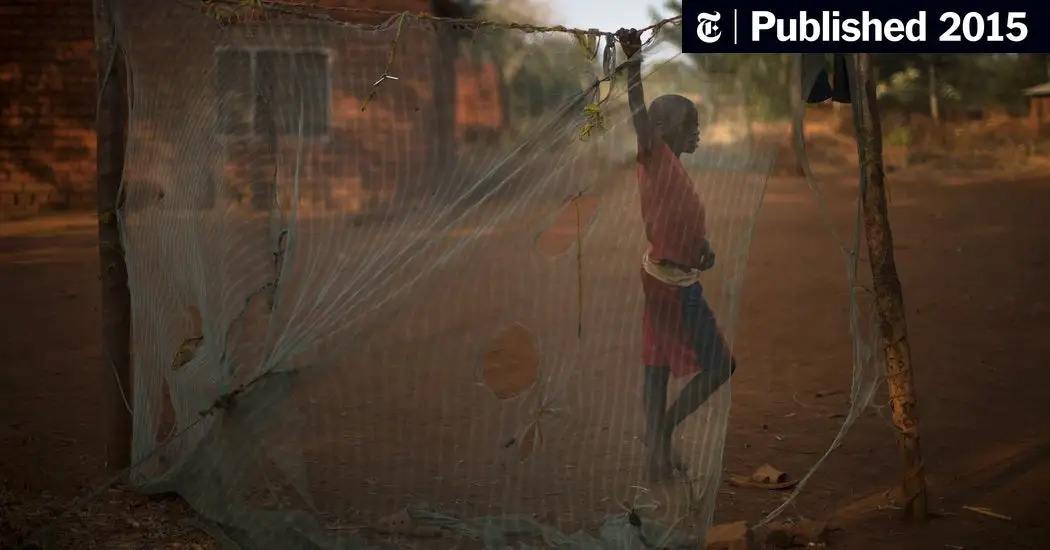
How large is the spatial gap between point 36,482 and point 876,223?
3.26 meters

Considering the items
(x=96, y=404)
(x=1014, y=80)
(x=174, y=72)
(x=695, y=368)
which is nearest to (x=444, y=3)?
(x=96, y=404)

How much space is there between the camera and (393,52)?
3299 millimetres

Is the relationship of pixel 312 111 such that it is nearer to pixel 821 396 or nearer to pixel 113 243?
pixel 113 243

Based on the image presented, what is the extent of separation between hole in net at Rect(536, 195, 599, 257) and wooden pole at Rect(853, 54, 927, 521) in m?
1.06

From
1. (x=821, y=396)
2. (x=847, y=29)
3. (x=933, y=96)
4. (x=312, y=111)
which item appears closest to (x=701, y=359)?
(x=312, y=111)

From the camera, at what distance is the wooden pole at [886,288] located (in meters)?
3.76

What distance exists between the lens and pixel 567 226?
10.7 feet

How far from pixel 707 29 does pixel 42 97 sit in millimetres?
12455

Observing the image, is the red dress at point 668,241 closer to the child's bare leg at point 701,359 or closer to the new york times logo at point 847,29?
the child's bare leg at point 701,359

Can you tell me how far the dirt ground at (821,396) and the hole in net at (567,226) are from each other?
42.7 inches

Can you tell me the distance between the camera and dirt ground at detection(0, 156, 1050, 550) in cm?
390

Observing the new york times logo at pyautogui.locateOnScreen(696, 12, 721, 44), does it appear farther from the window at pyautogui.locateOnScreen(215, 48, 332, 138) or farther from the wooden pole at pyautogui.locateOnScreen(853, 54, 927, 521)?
the window at pyautogui.locateOnScreen(215, 48, 332, 138)

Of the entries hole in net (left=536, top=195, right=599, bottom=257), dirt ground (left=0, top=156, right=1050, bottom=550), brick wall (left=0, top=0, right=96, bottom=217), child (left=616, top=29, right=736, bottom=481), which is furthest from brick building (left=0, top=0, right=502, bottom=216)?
brick wall (left=0, top=0, right=96, bottom=217)

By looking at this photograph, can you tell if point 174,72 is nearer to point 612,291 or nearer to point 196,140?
point 196,140
